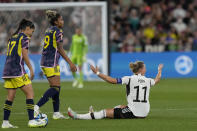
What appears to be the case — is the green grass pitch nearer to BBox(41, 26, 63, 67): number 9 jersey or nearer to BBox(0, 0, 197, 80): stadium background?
BBox(41, 26, 63, 67): number 9 jersey

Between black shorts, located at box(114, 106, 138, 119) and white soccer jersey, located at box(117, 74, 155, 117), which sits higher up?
white soccer jersey, located at box(117, 74, 155, 117)

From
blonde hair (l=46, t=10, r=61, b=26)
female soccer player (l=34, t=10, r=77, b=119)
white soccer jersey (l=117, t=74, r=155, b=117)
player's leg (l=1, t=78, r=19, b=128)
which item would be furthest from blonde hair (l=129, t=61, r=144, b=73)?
player's leg (l=1, t=78, r=19, b=128)

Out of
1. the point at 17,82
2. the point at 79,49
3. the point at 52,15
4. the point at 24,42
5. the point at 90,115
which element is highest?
the point at 52,15

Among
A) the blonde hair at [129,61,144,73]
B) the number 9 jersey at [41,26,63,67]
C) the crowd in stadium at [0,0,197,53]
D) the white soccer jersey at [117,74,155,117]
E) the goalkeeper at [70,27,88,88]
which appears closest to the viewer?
the white soccer jersey at [117,74,155,117]

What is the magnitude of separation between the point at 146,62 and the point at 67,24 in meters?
3.77

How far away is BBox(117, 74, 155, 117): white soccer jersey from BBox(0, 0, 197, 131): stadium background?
0.81 feet

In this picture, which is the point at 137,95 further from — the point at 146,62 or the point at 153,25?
the point at 153,25

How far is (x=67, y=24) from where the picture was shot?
2586 cm

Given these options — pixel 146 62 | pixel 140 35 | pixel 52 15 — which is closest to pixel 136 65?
pixel 52 15

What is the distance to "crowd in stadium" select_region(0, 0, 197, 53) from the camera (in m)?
28.2

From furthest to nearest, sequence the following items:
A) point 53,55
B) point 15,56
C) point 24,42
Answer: point 53,55 < point 15,56 < point 24,42

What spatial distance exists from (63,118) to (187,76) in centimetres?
1513

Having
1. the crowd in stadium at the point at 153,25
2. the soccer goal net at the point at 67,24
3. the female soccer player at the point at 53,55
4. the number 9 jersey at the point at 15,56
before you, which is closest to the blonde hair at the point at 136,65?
the female soccer player at the point at 53,55

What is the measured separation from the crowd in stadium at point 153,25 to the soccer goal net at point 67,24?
1.80m
